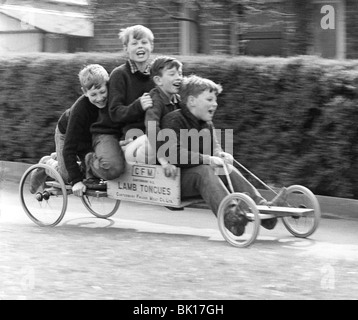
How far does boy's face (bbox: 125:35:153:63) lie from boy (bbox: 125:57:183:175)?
0.19 m

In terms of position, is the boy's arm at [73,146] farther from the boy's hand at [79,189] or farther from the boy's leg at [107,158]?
the boy's leg at [107,158]

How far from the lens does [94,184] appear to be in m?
9.00

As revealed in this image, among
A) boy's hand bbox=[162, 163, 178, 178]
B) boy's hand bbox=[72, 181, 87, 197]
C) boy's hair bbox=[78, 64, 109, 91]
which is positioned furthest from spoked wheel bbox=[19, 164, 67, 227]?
boy's hand bbox=[162, 163, 178, 178]

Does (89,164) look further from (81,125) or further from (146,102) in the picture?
(146,102)

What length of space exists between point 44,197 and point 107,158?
0.89 meters

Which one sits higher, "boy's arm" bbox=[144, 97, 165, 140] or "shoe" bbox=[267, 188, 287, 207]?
"boy's arm" bbox=[144, 97, 165, 140]

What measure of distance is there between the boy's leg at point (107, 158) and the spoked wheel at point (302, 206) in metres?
1.59

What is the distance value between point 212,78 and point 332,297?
4745 millimetres

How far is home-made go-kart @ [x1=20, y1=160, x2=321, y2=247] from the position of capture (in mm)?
7938

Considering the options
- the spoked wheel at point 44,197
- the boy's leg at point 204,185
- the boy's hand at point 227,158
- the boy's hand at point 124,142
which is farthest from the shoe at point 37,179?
the boy's hand at point 227,158

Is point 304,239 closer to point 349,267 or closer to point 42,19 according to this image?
point 349,267

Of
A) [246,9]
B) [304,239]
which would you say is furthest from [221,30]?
[304,239]

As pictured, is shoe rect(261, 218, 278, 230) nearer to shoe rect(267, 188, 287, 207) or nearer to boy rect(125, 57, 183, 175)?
shoe rect(267, 188, 287, 207)

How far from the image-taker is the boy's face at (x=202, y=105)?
8367 millimetres
